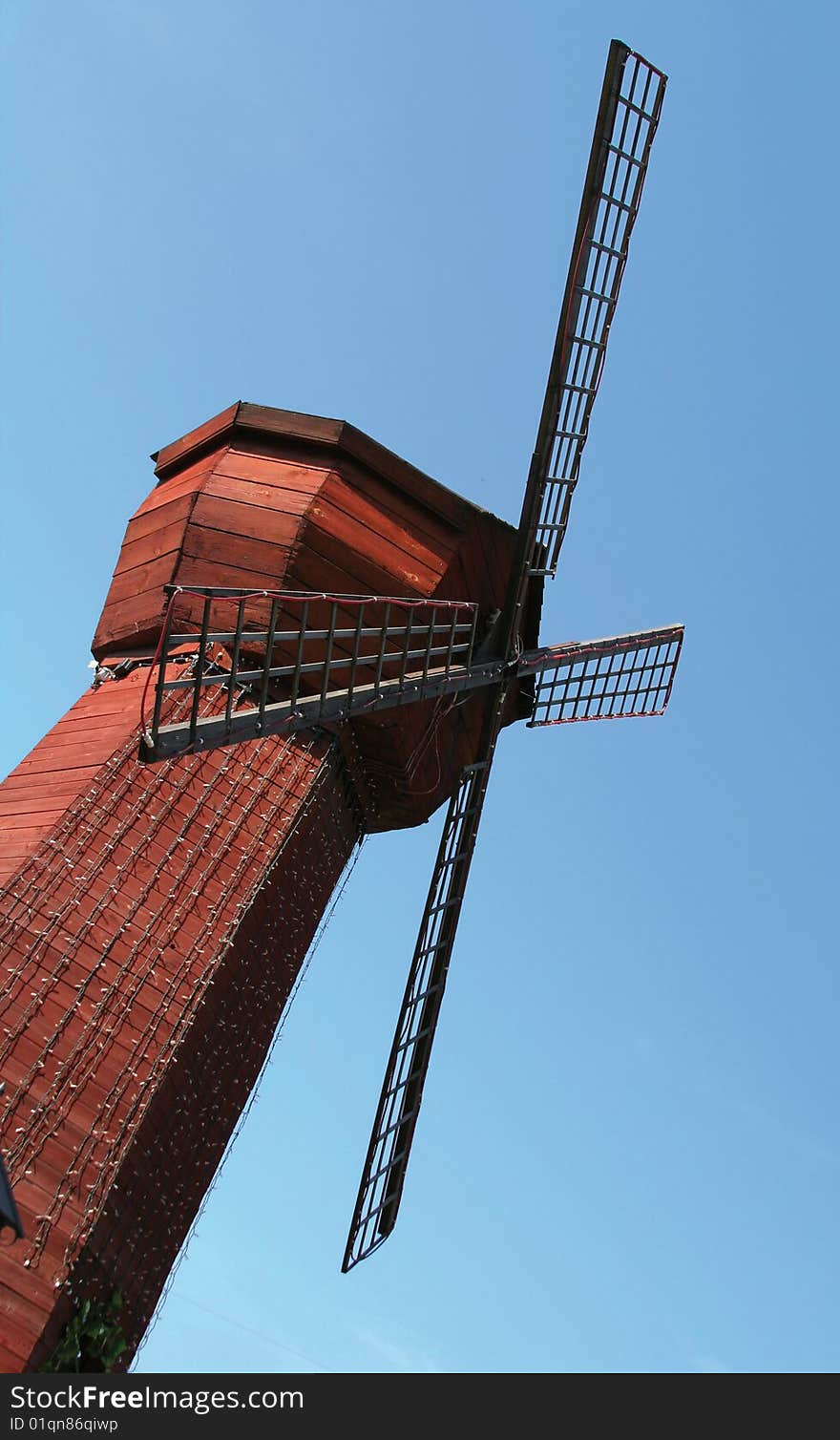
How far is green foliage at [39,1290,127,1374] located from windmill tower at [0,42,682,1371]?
31 millimetres

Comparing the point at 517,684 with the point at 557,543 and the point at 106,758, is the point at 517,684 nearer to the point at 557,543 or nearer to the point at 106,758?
the point at 557,543

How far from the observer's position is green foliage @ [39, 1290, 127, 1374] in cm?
639

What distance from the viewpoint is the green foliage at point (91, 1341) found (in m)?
6.39

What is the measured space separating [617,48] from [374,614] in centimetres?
516

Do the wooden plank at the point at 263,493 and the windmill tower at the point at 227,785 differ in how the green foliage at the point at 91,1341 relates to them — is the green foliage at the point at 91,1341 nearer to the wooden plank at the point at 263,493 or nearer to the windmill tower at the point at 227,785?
the windmill tower at the point at 227,785

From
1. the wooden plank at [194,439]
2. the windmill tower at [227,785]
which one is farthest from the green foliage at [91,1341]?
the wooden plank at [194,439]

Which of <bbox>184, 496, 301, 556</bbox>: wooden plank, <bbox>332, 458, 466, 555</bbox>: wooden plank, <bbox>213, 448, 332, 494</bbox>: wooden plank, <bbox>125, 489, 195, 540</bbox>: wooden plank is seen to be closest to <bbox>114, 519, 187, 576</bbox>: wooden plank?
<bbox>125, 489, 195, 540</bbox>: wooden plank

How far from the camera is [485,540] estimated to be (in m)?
10.3

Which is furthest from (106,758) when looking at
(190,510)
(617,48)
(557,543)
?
(617,48)

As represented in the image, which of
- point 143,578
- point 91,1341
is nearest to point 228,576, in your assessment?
point 143,578

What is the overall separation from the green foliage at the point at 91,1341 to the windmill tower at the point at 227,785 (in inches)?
1.2

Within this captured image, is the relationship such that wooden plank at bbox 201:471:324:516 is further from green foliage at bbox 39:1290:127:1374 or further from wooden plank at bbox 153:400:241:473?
green foliage at bbox 39:1290:127:1374

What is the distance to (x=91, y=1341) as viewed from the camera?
21.6 feet

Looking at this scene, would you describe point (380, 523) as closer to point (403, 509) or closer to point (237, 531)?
point (403, 509)
